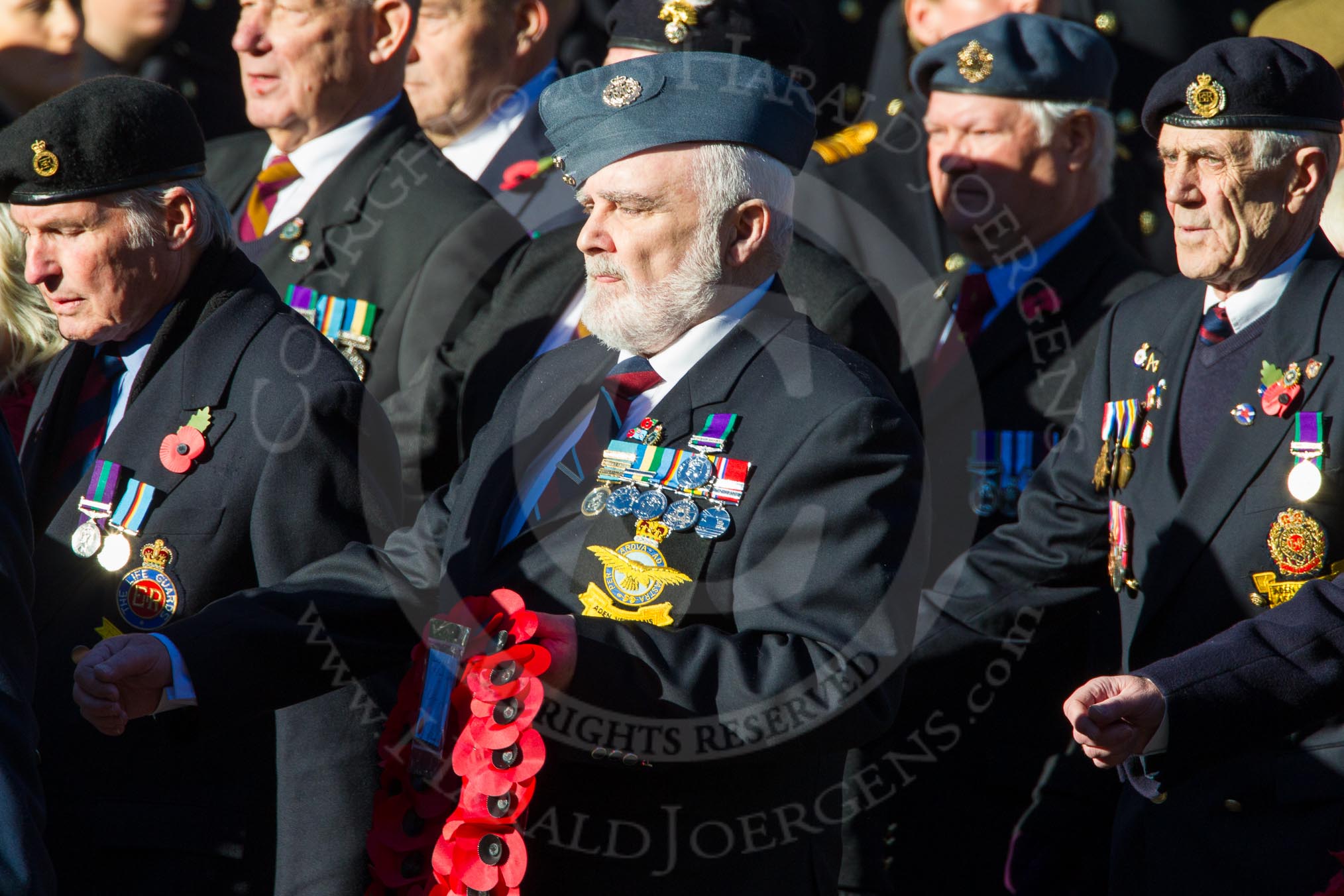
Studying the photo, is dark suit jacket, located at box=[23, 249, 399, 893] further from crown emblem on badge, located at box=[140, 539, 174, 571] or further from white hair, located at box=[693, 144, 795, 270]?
white hair, located at box=[693, 144, 795, 270]

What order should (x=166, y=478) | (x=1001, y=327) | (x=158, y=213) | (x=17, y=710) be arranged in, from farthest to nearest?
(x=1001, y=327), (x=158, y=213), (x=166, y=478), (x=17, y=710)

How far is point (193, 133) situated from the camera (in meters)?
3.94

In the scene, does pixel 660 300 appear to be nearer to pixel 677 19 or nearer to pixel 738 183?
pixel 738 183

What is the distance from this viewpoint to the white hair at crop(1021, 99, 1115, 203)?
504 cm

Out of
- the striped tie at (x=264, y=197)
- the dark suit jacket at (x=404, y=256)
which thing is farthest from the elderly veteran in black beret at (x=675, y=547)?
the striped tie at (x=264, y=197)

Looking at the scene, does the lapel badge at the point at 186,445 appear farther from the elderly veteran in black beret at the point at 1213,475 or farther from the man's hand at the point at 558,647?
the elderly veteran in black beret at the point at 1213,475

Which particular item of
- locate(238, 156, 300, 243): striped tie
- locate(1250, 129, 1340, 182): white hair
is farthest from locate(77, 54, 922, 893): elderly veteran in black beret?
locate(238, 156, 300, 243): striped tie

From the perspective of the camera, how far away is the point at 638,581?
3.02 meters

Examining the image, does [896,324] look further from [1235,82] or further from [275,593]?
[275,593]

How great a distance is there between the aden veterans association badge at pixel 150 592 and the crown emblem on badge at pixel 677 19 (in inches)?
85.9

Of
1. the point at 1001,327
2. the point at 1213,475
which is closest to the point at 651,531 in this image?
the point at 1213,475

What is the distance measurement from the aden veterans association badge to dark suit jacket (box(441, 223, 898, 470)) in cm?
112

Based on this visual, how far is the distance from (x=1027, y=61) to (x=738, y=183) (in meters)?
2.07

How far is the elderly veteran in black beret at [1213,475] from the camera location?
3332mm
